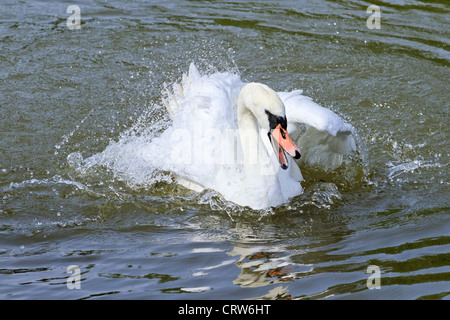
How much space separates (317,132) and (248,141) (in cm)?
117

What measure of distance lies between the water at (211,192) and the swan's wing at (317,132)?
21 cm

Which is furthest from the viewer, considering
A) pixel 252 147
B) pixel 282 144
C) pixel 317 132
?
pixel 317 132

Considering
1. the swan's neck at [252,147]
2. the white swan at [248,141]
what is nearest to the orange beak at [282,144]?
the white swan at [248,141]

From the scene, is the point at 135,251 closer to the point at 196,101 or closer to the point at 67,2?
the point at 196,101

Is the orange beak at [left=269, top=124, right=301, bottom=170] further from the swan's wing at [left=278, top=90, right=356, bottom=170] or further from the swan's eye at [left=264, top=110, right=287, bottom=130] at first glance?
the swan's wing at [left=278, top=90, right=356, bottom=170]

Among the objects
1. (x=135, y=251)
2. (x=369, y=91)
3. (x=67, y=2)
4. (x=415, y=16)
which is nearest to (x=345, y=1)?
(x=415, y=16)

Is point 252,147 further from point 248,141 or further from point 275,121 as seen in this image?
point 275,121

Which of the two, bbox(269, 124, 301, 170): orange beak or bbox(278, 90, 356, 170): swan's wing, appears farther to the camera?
bbox(278, 90, 356, 170): swan's wing

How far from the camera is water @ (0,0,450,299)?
202 inches

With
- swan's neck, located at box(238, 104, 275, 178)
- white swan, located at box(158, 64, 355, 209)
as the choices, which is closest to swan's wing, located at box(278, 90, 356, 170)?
white swan, located at box(158, 64, 355, 209)

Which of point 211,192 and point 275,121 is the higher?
point 275,121

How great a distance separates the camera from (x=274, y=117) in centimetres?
579

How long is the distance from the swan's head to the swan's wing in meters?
0.64

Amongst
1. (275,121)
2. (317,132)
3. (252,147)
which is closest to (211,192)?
(252,147)
